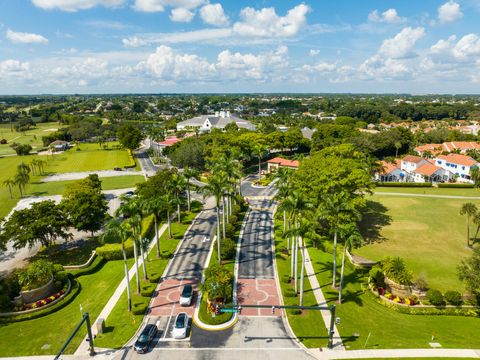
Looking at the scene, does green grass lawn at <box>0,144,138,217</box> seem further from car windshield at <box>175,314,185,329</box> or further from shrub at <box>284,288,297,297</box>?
shrub at <box>284,288,297,297</box>

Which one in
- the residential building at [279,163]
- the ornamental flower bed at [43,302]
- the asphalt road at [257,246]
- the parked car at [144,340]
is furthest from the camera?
the residential building at [279,163]

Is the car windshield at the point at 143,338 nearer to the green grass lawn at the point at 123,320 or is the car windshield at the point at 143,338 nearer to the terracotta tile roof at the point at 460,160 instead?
the green grass lawn at the point at 123,320

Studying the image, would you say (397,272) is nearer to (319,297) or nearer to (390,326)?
(390,326)

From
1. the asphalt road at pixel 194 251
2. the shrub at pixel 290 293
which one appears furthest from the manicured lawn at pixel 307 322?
the asphalt road at pixel 194 251

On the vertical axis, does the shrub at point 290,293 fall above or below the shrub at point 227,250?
below

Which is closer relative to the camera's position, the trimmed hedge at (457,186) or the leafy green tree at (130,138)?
the trimmed hedge at (457,186)

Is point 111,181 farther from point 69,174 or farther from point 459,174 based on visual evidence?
point 459,174

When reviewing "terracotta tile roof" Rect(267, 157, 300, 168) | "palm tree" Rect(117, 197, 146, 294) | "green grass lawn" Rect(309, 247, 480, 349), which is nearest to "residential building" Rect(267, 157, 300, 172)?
"terracotta tile roof" Rect(267, 157, 300, 168)
